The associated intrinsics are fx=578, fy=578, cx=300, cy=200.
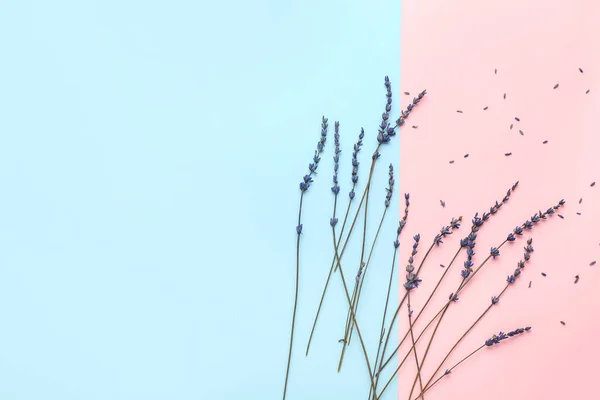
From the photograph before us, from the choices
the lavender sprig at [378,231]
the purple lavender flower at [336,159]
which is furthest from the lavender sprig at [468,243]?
the purple lavender flower at [336,159]

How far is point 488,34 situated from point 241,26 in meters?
0.61

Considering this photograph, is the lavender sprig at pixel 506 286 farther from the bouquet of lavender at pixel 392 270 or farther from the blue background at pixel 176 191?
the blue background at pixel 176 191

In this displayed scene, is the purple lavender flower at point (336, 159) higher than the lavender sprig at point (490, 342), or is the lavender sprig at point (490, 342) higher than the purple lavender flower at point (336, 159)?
the purple lavender flower at point (336, 159)

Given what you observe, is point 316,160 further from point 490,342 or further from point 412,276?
point 490,342

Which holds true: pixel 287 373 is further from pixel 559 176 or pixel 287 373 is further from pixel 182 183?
pixel 559 176

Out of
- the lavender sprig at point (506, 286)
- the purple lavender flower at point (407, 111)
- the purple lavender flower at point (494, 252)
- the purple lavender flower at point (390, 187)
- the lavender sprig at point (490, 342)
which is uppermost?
the purple lavender flower at point (407, 111)

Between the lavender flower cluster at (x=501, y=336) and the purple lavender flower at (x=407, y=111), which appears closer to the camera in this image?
the lavender flower cluster at (x=501, y=336)

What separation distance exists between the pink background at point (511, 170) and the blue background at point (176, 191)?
10 cm

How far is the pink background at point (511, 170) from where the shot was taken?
134cm

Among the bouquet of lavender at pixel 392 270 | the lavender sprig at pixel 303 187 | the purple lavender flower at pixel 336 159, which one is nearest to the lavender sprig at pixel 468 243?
the bouquet of lavender at pixel 392 270

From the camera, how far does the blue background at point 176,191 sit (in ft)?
4.32

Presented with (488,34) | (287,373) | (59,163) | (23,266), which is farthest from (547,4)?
(23,266)

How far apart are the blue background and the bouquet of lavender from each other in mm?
23

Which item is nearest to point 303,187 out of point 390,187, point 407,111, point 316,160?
point 316,160
